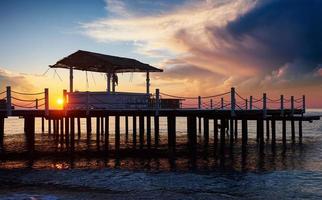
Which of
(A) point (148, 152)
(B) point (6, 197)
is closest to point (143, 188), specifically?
(B) point (6, 197)

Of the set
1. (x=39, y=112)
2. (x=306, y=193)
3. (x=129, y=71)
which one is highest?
(x=129, y=71)

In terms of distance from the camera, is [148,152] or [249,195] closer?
[249,195]

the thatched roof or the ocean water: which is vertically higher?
the thatched roof

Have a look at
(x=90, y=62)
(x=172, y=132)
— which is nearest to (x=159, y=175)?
(x=172, y=132)

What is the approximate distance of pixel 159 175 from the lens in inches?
892

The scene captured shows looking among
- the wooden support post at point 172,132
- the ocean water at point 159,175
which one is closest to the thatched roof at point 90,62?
the wooden support post at point 172,132

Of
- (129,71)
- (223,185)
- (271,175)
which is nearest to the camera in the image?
(223,185)

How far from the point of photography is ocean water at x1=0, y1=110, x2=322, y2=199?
18.1 meters

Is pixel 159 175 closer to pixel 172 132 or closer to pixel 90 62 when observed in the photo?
pixel 172 132

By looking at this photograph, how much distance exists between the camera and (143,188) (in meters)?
19.2

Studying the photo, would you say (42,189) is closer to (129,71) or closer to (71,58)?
(71,58)

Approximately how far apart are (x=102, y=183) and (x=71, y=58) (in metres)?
15.1

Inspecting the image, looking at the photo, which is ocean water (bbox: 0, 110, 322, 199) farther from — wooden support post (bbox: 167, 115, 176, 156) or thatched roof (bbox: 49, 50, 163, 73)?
thatched roof (bbox: 49, 50, 163, 73)

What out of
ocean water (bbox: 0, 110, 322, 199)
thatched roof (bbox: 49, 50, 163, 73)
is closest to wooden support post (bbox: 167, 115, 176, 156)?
ocean water (bbox: 0, 110, 322, 199)
